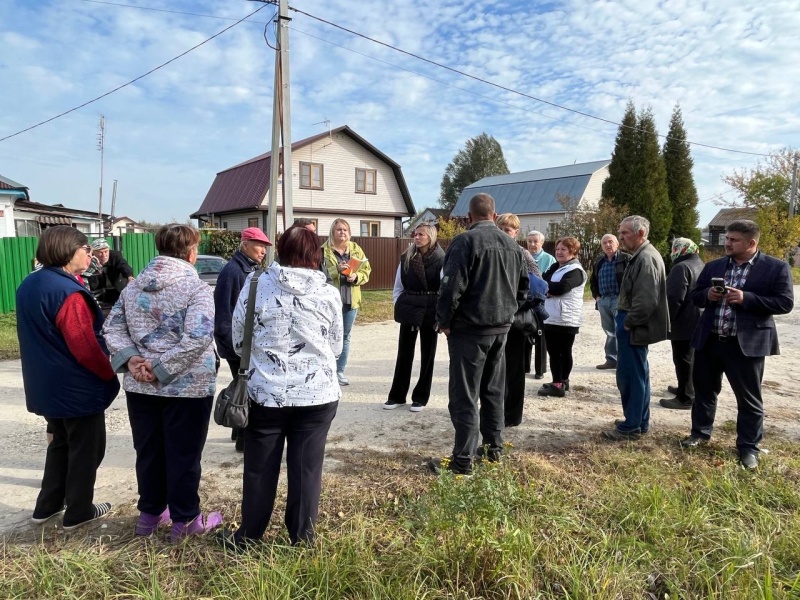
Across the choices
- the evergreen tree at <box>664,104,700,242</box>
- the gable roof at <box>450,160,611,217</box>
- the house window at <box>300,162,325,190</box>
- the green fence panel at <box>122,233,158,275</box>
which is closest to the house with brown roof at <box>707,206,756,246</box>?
the gable roof at <box>450,160,611,217</box>

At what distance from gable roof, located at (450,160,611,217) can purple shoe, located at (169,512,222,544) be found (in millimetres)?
33686

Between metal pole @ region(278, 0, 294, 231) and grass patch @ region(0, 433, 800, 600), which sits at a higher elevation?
metal pole @ region(278, 0, 294, 231)

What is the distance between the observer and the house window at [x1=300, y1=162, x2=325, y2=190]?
85.0ft

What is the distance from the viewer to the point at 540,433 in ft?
15.2

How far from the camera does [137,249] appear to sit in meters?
14.2

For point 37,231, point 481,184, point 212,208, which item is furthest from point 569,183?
point 37,231

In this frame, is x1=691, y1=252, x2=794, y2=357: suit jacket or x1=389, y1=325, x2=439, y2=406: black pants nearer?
x1=691, y1=252, x2=794, y2=357: suit jacket

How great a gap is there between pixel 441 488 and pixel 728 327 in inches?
103

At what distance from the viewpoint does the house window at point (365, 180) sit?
27.8 m

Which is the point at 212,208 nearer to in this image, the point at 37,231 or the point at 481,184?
the point at 37,231

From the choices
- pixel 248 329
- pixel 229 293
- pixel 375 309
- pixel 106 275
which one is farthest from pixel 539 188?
pixel 248 329

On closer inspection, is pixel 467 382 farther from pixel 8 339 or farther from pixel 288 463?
pixel 8 339

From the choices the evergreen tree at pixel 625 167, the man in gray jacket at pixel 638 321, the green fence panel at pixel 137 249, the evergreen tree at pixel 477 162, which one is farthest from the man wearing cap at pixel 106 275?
the evergreen tree at pixel 477 162

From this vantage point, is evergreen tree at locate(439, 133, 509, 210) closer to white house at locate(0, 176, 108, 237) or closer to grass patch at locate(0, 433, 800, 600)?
white house at locate(0, 176, 108, 237)
